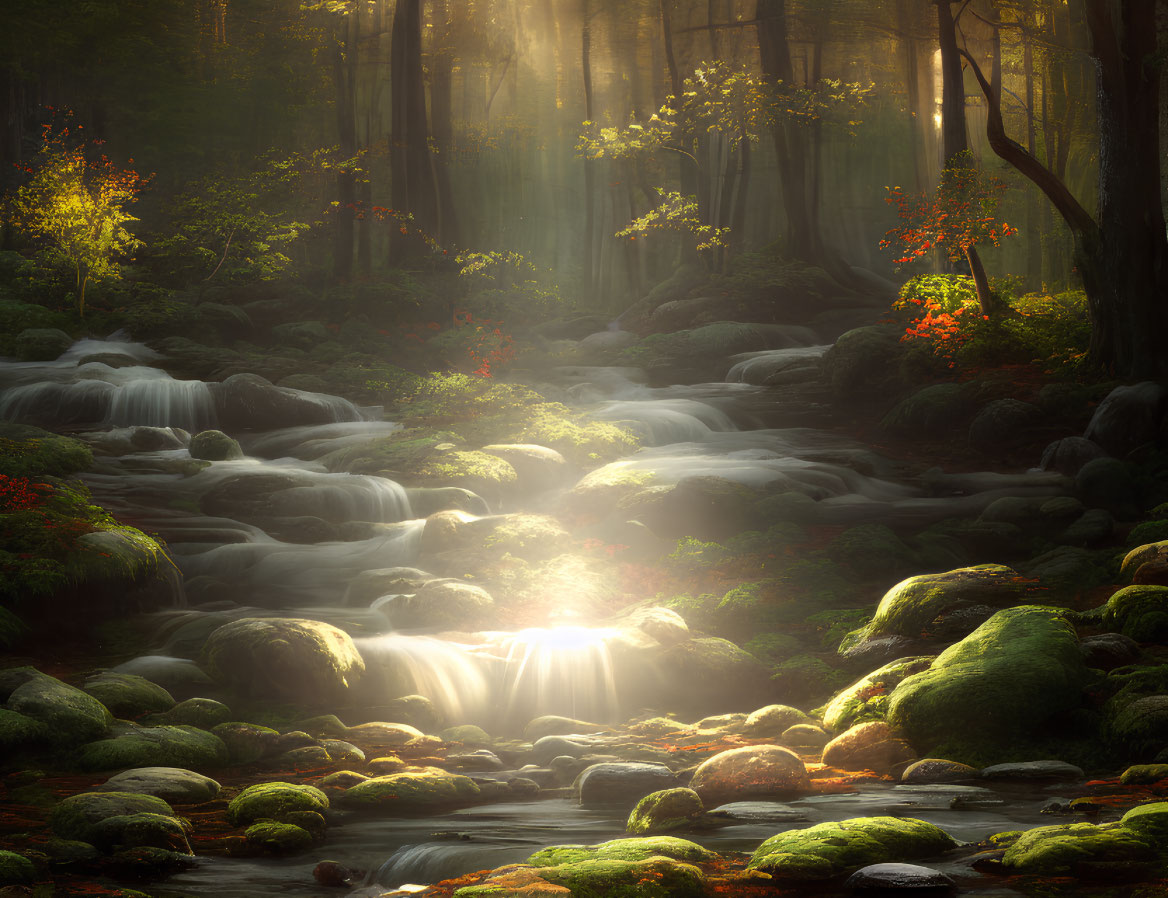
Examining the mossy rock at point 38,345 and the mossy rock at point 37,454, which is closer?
the mossy rock at point 37,454

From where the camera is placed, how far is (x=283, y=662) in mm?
9078

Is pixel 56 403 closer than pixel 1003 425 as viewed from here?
No

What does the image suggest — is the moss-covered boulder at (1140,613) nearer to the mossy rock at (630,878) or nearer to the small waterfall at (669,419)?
the mossy rock at (630,878)

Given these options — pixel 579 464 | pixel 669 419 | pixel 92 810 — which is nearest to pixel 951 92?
pixel 669 419

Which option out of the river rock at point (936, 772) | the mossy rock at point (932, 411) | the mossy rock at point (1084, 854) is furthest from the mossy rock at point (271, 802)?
the mossy rock at point (932, 411)

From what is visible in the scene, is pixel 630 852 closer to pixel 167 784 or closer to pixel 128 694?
pixel 167 784

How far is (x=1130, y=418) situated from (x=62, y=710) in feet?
43.2

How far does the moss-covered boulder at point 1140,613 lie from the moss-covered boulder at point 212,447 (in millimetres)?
13460

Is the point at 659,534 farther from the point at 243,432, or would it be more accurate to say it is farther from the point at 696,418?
the point at 243,432

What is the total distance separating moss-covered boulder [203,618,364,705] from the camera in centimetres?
907

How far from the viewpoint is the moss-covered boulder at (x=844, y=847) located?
4590mm

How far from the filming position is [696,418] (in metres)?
19.1

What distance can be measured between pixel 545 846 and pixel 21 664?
6.33 meters

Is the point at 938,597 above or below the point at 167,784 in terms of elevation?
above
